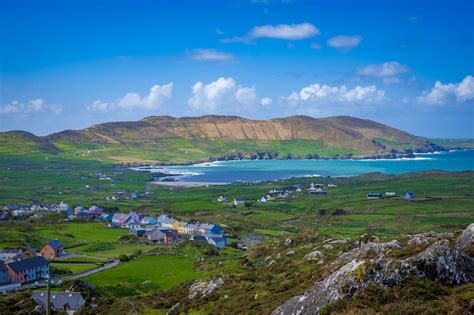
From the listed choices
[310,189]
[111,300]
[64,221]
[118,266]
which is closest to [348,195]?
[310,189]

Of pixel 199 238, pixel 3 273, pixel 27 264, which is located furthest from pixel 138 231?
pixel 3 273

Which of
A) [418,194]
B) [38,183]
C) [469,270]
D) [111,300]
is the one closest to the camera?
[469,270]

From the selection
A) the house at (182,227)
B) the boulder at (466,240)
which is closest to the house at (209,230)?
the house at (182,227)

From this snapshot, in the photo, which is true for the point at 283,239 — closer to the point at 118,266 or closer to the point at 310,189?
the point at 118,266

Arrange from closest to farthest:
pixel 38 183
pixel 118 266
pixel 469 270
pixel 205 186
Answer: pixel 469 270 < pixel 118 266 < pixel 205 186 < pixel 38 183

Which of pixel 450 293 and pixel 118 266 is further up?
pixel 450 293

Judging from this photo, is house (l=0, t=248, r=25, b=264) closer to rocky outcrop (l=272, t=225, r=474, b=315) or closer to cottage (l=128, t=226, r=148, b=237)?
cottage (l=128, t=226, r=148, b=237)
